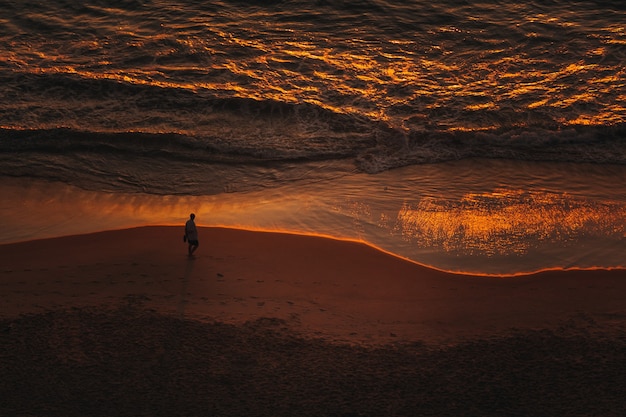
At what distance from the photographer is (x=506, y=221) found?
14.0 metres

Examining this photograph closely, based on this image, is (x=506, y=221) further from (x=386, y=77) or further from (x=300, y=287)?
(x=386, y=77)

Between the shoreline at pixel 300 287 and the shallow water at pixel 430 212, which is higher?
the shallow water at pixel 430 212

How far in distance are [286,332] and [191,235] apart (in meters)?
2.69

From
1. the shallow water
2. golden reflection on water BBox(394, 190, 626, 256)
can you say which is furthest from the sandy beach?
golden reflection on water BBox(394, 190, 626, 256)

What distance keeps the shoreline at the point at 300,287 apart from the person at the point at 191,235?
0.18 metres

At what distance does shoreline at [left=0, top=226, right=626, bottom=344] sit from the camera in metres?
11.2

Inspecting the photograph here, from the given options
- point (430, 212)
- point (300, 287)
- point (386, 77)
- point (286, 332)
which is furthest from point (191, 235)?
point (386, 77)

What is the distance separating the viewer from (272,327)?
432 inches

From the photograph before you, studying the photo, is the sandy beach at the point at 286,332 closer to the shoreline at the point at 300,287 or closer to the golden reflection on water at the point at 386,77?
the shoreline at the point at 300,287

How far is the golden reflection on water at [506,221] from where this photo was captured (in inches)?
527

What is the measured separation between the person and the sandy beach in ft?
0.53

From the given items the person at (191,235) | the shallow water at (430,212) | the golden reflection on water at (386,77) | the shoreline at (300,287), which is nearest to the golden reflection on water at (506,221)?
the shallow water at (430,212)

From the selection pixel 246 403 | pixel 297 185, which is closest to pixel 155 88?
pixel 297 185

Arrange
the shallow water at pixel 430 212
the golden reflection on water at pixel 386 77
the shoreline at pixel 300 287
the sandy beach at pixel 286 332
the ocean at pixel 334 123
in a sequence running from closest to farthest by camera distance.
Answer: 1. the sandy beach at pixel 286 332
2. the shoreline at pixel 300 287
3. the shallow water at pixel 430 212
4. the ocean at pixel 334 123
5. the golden reflection on water at pixel 386 77
